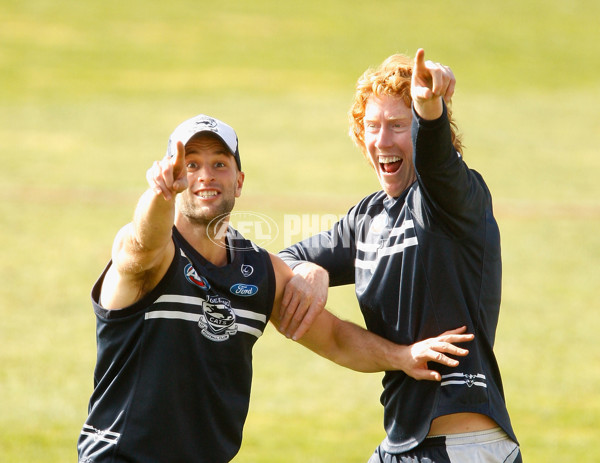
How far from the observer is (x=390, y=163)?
16.5 ft

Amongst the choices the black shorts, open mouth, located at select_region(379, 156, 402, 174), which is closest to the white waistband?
the black shorts

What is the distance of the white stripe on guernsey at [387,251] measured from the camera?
470cm

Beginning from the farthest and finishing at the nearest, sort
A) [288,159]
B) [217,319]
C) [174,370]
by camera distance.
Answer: [288,159] → [217,319] → [174,370]

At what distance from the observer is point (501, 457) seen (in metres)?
4.71

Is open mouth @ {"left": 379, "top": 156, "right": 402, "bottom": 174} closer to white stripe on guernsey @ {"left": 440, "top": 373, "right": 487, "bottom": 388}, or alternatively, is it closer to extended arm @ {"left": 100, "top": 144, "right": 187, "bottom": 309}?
white stripe on guernsey @ {"left": 440, "top": 373, "right": 487, "bottom": 388}

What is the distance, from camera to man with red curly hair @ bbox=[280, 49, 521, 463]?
460cm

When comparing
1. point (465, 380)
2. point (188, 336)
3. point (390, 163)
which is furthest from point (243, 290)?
point (465, 380)

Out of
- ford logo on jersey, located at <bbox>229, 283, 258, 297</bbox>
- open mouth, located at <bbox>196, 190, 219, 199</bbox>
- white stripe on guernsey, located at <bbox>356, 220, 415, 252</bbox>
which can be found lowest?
ford logo on jersey, located at <bbox>229, 283, 258, 297</bbox>

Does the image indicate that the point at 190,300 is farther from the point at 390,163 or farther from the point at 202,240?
the point at 390,163

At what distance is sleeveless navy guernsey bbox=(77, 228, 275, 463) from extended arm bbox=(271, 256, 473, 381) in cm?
43

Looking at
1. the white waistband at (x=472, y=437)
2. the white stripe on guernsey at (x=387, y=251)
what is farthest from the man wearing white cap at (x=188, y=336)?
the white stripe on guernsey at (x=387, y=251)

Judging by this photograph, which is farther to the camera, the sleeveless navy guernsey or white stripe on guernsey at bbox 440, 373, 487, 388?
white stripe on guernsey at bbox 440, 373, 487, 388

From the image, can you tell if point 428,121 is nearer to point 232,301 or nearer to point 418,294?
point 418,294

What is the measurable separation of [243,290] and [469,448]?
4.24 ft
